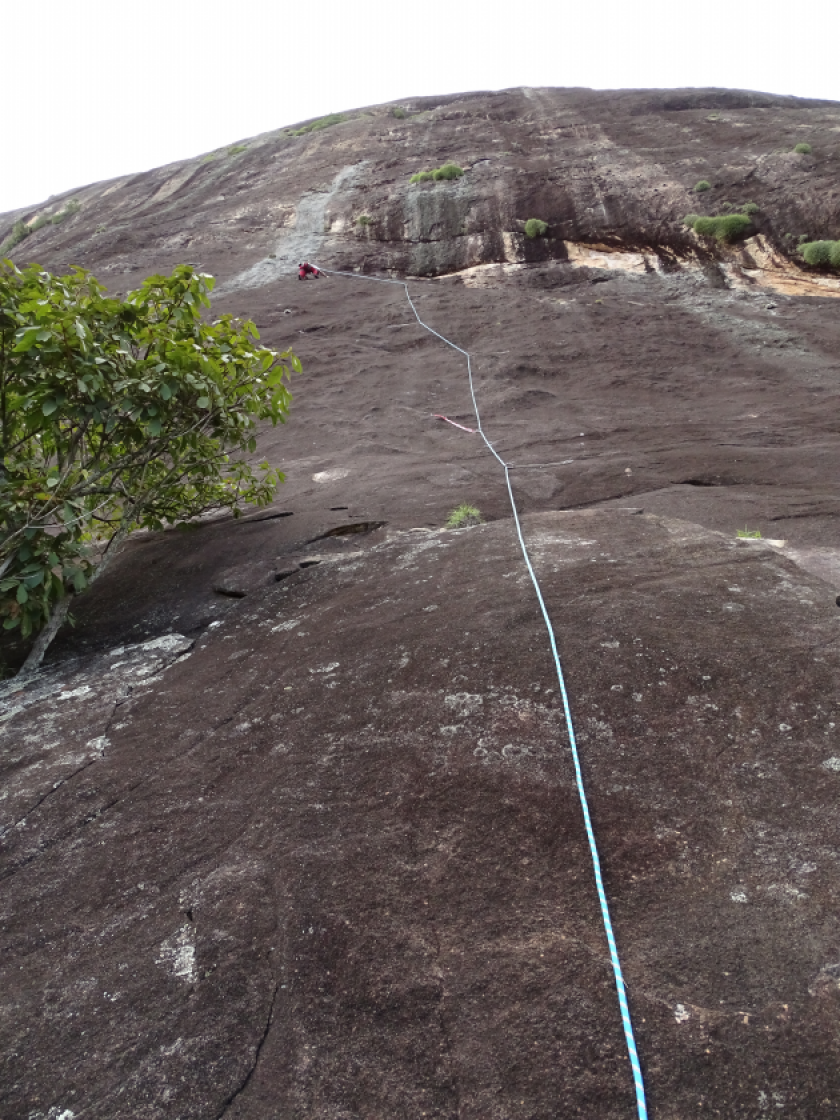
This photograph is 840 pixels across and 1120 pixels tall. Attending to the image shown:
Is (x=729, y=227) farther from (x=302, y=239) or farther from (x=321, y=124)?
(x=321, y=124)

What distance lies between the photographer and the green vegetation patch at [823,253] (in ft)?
48.5

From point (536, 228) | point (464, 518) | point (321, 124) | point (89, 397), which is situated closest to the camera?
point (89, 397)

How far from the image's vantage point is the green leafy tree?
5297 millimetres

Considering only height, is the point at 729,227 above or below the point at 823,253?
above

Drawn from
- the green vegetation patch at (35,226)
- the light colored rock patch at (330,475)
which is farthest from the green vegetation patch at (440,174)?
the green vegetation patch at (35,226)

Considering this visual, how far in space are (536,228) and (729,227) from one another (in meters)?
4.80

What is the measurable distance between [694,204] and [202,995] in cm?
2013

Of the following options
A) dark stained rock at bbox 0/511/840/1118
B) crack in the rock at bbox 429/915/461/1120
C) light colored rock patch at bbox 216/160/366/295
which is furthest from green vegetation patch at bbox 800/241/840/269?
crack in the rock at bbox 429/915/461/1120

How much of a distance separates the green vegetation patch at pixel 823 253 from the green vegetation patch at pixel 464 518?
12.3 meters

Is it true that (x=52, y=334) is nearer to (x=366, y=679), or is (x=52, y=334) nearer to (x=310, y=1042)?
(x=366, y=679)

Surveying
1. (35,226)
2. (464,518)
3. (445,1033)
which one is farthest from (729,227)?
(35,226)

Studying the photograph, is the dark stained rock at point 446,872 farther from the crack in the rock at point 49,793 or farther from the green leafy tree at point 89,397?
the green leafy tree at point 89,397

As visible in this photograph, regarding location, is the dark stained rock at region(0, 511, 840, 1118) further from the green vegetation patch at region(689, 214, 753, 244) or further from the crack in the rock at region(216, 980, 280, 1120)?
the green vegetation patch at region(689, 214, 753, 244)

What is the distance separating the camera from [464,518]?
7.39 meters
